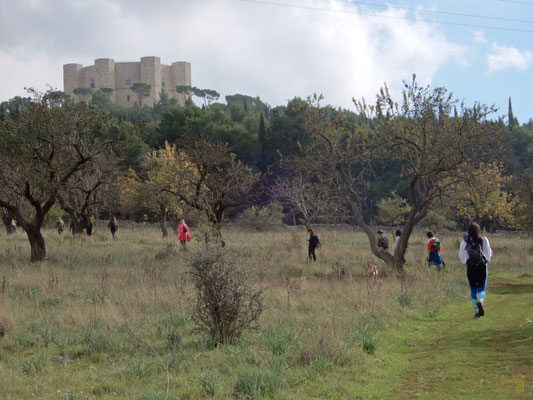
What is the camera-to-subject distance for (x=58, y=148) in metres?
18.8

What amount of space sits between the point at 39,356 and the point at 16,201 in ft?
54.5

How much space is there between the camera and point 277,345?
6.82 m

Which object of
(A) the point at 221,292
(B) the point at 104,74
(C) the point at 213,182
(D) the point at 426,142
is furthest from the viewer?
(B) the point at 104,74

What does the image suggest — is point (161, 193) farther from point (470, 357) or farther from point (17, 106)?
point (470, 357)

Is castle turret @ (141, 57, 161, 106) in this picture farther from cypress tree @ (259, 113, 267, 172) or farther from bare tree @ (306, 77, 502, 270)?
bare tree @ (306, 77, 502, 270)

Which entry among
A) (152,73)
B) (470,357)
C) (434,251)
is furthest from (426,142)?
(152,73)

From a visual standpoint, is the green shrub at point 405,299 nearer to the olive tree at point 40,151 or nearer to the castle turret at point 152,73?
the olive tree at point 40,151

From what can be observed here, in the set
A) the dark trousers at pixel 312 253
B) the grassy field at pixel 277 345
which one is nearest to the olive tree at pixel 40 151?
the grassy field at pixel 277 345

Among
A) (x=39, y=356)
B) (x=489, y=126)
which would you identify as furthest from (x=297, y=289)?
(x=489, y=126)

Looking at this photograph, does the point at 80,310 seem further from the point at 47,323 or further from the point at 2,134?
the point at 2,134

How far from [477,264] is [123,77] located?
501 ft

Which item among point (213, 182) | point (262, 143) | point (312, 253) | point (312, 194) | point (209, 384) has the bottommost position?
point (209, 384)

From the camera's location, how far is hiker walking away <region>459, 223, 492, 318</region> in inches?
379

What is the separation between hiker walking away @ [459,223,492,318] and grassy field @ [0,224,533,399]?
428 mm
